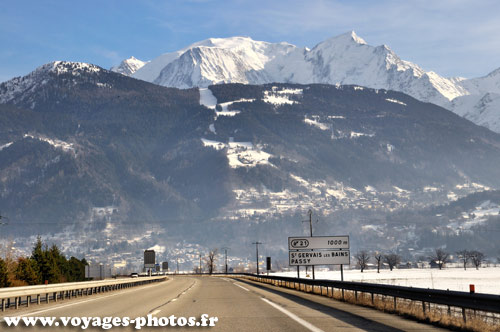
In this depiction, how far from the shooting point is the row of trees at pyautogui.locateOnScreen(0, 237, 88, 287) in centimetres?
6012

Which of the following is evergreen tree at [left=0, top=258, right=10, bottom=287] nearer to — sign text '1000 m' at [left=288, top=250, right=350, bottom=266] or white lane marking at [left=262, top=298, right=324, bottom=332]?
sign text '1000 m' at [left=288, top=250, right=350, bottom=266]

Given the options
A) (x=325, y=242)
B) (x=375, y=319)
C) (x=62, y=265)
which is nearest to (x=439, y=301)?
(x=375, y=319)

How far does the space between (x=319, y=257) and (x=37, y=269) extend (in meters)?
37.1

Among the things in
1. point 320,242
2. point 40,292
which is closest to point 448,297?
point 40,292

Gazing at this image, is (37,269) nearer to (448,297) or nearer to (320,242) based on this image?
(320,242)

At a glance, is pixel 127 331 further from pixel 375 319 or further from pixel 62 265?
pixel 62 265

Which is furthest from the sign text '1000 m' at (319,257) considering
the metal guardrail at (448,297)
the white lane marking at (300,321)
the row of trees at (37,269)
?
the white lane marking at (300,321)

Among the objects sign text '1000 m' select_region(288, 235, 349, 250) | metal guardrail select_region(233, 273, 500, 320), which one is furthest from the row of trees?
metal guardrail select_region(233, 273, 500, 320)

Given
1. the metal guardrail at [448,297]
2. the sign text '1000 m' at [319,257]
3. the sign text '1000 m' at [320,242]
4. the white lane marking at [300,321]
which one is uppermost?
the sign text '1000 m' at [320,242]

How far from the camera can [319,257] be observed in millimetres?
62406

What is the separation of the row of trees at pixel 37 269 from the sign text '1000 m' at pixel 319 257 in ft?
75.0

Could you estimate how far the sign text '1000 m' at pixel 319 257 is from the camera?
59.8m

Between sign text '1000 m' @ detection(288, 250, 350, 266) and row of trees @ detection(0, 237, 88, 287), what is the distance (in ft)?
75.0

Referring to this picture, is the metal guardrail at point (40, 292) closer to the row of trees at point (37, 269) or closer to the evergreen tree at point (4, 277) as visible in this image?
the row of trees at point (37, 269)
